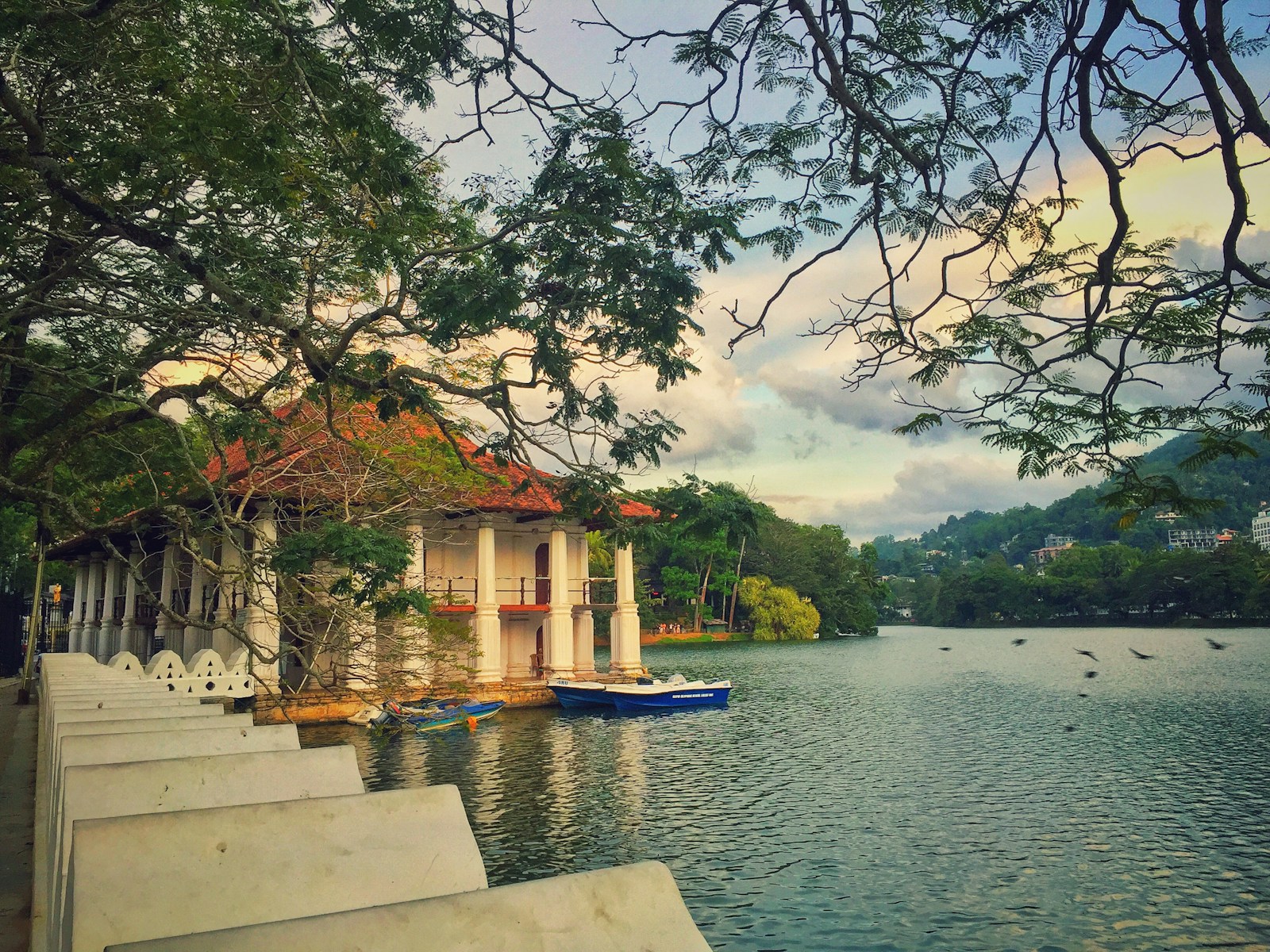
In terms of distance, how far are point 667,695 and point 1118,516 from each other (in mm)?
24954

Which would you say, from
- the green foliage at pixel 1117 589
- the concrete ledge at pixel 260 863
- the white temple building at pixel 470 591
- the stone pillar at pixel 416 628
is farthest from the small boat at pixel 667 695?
the green foliage at pixel 1117 589

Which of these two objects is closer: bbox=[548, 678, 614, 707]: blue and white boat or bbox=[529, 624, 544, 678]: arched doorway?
bbox=[548, 678, 614, 707]: blue and white boat

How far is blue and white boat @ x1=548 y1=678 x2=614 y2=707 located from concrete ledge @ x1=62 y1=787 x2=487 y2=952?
26.1 m

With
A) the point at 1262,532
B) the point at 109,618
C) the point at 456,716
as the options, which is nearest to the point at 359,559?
the point at 456,716

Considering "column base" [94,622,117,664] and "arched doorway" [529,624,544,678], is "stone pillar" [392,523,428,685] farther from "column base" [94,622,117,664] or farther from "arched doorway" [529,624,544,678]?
"column base" [94,622,117,664]

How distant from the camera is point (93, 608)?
3375 centimetres

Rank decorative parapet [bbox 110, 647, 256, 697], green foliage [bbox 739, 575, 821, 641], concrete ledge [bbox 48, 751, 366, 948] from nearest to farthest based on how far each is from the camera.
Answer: concrete ledge [bbox 48, 751, 366, 948] < decorative parapet [bbox 110, 647, 256, 697] < green foliage [bbox 739, 575, 821, 641]

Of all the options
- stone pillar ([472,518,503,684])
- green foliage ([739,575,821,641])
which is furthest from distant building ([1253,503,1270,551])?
stone pillar ([472,518,503,684])

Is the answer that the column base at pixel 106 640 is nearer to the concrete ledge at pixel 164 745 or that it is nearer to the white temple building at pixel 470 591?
the white temple building at pixel 470 591

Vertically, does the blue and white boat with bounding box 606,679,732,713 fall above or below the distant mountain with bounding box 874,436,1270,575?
below

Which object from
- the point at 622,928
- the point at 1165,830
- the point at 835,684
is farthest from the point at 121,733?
the point at 835,684

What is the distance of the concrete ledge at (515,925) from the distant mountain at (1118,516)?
3.36 m

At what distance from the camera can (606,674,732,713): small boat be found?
94.6ft

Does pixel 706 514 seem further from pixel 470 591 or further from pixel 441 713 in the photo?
pixel 470 591
